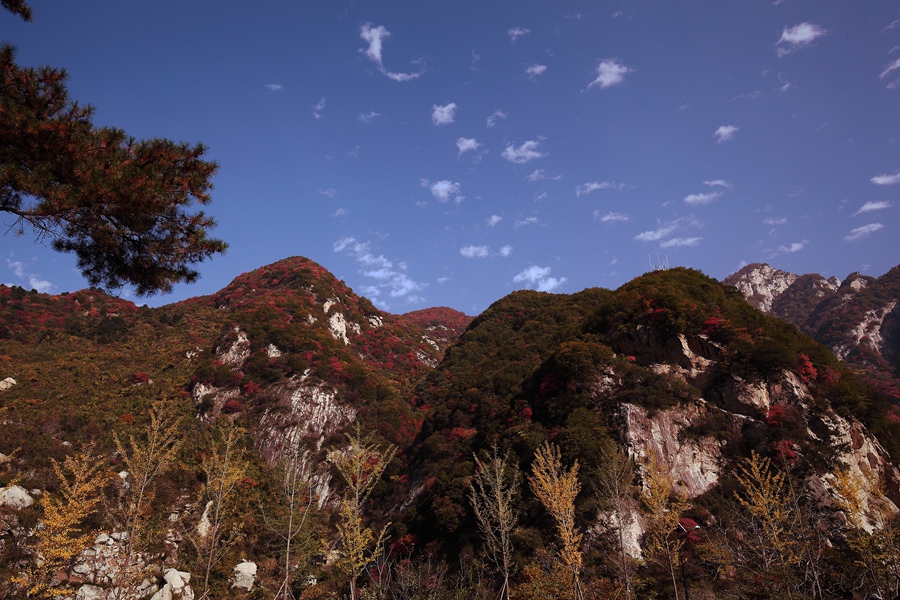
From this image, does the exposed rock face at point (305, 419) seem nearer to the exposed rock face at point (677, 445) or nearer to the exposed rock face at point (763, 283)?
the exposed rock face at point (677, 445)

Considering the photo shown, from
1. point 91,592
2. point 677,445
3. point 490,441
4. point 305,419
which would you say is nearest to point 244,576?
point 91,592

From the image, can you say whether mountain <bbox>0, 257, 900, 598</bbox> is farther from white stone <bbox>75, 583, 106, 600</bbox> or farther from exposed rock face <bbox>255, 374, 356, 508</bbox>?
white stone <bbox>75, 583, 106, 600</bbox>

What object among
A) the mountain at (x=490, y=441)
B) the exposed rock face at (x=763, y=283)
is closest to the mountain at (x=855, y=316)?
the exposed rock face at (x=763, y=283)

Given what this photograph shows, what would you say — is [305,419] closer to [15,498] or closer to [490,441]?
[490,441]

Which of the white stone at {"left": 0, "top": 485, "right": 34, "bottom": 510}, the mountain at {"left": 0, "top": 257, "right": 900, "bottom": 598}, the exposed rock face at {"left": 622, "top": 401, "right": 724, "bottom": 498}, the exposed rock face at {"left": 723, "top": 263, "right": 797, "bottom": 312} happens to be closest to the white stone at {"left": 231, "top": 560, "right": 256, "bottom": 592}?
the mountain at {"left": 0, "top": 257, "right": 900, "bottom": 598}

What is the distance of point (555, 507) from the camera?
14969 millimetres

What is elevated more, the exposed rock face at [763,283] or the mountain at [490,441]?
the exposed rock face at [763,283]

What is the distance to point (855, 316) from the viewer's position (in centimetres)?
7944

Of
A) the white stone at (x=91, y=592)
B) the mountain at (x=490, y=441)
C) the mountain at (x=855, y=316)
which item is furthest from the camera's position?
the mountain at (x=855, y=316)

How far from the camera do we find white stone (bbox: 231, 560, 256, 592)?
78.0 ft

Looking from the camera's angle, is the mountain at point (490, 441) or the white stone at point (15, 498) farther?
the white stone at point (15, 498)

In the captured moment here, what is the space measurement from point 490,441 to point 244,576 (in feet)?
54.5

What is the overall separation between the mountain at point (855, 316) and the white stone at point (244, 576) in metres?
67.5

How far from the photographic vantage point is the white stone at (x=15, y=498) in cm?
2022
